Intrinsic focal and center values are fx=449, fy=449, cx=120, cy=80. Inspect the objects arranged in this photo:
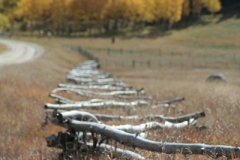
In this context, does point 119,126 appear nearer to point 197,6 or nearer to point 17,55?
point 17,55

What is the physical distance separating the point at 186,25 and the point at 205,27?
23.1 feet

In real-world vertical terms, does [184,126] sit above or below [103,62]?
above

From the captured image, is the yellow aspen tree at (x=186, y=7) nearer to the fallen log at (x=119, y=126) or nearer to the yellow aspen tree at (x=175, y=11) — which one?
the yellow aspen tree at (x=175, y=11)

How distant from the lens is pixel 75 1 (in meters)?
101

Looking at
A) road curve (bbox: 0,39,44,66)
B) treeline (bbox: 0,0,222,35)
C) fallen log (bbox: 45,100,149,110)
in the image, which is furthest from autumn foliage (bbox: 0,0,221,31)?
fallen log (bbox: 45,100,149,110)

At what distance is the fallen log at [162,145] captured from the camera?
19.2 ft

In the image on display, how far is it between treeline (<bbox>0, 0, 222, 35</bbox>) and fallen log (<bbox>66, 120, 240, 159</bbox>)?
3558 inches

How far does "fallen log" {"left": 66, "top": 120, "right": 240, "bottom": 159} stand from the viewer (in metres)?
5.84

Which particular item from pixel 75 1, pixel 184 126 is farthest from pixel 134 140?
pixel 75 1

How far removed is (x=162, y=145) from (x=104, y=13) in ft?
306

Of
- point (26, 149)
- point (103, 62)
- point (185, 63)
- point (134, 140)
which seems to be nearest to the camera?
point (134, 140)

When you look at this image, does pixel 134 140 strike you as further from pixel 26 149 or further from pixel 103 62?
pixel 103 62

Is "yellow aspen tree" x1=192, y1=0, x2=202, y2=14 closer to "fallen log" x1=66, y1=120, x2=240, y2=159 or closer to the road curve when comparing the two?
the road curve

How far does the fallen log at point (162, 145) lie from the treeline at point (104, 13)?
3558 inches
